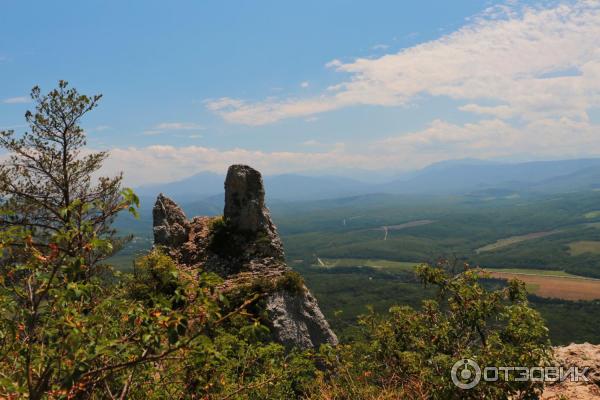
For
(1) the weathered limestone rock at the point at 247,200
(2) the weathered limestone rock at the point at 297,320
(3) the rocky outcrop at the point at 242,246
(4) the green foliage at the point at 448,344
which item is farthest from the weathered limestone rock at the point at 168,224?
(4) the green foliage at the point at 448,344

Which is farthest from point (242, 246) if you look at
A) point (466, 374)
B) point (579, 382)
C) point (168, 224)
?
point (579, 382)

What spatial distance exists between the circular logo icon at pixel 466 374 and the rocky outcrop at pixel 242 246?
1442 centimetres

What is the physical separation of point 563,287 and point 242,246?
614ft

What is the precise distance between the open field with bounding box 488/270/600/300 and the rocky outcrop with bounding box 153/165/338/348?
144 meters

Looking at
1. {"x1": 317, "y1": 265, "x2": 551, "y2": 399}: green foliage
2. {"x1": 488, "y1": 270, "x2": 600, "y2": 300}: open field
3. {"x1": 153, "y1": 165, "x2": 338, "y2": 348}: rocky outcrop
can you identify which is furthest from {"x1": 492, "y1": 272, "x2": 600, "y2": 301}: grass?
{"x1": 317, "y1": 265, "x2": 551, "y2": 399}: green foliage

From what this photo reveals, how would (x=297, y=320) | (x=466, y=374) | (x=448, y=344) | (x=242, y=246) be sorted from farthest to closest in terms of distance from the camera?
(x=242, y=246) → (x=297, y=320) → (x=448, y=344) → (x=466, y=374)

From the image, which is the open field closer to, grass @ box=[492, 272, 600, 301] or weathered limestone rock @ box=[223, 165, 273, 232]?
grass @ box=[492, 272, 600, 301]

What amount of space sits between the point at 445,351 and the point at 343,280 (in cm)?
18488

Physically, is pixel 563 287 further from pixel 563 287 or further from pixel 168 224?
pixel 168 224

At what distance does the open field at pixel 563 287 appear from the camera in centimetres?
15275

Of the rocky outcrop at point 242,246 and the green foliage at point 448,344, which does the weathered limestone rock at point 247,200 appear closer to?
the rocky outcrop at point 242,246

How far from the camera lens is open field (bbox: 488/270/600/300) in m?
153

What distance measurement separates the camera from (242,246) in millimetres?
28562

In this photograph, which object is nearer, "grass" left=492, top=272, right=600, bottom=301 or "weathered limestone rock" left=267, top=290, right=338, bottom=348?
"weathered limestone rock" left=267, top=290, right=338, bottom=348
